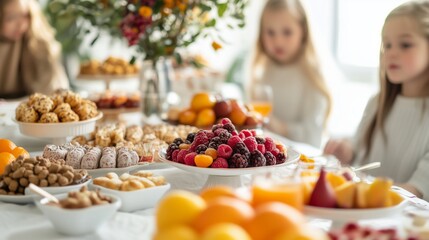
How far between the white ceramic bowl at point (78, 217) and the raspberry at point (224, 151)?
337 mm

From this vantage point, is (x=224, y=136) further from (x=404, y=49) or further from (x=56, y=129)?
(x=404, y=49)

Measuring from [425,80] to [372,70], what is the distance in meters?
2.16

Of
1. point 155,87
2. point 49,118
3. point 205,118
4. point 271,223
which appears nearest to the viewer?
point 271,223

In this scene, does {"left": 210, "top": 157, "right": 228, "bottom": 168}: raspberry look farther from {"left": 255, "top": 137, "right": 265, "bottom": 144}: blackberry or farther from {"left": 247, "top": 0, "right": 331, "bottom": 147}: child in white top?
{"left": 247, "top": 0, "right": 331, "bottom": 147}: child in white top

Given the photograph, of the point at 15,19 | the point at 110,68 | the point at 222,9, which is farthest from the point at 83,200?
the point at 15,19

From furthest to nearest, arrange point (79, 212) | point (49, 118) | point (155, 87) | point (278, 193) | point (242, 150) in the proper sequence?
1. point (155, 87)
2. point (49, 118)
3. point (242, 150)
4. point (79, 212)
5. point (278, 193)

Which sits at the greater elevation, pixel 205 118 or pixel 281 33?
pixel 281 33

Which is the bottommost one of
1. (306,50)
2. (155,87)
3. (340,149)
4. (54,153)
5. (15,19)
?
(340,149)

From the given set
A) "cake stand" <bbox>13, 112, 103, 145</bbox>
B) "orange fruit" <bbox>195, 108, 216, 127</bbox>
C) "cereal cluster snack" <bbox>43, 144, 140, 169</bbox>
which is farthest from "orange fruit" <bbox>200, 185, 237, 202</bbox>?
"orange fruit" <bbox>195, 108, 216, 127</bbox>

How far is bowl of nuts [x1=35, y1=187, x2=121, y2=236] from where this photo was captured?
127 centimetres

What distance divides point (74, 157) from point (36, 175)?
20cm

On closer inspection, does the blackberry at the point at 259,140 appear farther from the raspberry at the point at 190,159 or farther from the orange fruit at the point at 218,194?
the orange fruit at the point at 218,194

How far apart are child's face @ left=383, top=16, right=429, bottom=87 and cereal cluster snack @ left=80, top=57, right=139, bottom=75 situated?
1.48 metres

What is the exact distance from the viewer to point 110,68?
337 cm
